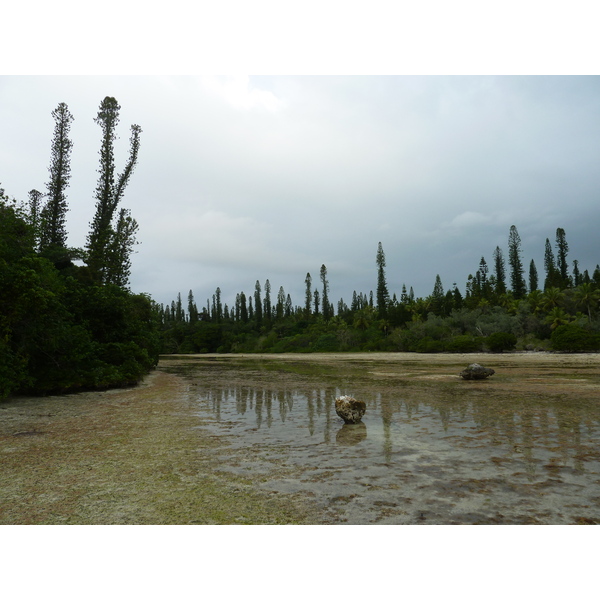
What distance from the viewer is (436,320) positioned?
62062 mm

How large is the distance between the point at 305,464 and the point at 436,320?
60.1 metres

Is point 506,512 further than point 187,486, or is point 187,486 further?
point 187,486

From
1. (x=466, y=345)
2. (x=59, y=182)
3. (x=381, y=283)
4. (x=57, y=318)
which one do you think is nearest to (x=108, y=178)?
(x=59, y=182)

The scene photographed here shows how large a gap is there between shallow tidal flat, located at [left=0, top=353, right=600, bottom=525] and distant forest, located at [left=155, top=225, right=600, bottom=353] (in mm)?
27032

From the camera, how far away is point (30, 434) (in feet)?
25.7

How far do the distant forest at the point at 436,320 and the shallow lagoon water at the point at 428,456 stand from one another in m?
27.9

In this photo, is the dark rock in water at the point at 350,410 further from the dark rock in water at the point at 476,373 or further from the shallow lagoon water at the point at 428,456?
the dark rock in water at the point at 476,373

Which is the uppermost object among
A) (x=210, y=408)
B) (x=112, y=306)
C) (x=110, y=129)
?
(x=110, y=129)

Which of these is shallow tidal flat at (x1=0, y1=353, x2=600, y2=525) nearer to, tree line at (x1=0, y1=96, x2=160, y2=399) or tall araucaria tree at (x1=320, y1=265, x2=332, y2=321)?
tree line at (x1=0, y1=96, x2=160, y2=399)

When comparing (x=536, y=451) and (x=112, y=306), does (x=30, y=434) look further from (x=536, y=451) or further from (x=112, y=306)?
(x=112, y=306)

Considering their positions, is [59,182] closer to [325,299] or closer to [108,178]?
[108,178]

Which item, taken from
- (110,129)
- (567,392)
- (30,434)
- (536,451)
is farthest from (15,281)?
(110,129)

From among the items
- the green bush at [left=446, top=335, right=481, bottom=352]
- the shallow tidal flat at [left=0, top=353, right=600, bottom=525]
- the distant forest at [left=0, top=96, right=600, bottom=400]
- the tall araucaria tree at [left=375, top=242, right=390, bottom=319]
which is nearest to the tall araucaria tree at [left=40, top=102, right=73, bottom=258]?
Result: the distant forest at [left=0, top=96, right=600, bottom=400]

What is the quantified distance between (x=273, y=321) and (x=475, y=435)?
94636 millimetres
